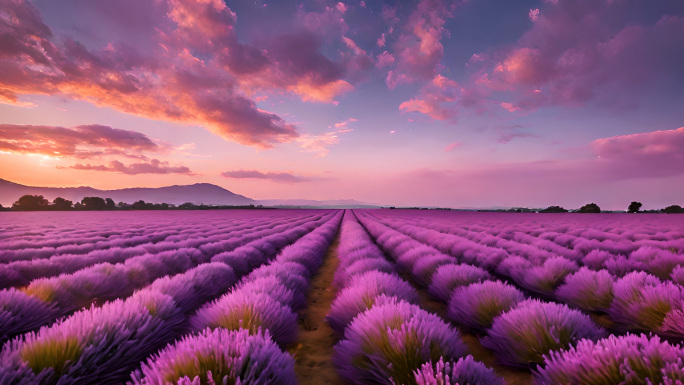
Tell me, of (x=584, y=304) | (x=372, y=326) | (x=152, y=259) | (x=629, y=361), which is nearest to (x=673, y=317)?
(x=584, y=304)

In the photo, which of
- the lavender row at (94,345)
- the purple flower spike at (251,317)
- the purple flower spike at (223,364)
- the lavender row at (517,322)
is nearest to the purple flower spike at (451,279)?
the lavender row at (517,322)

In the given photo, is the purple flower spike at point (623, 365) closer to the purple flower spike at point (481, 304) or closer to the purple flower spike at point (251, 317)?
the purple flower spike at point (481, 304)

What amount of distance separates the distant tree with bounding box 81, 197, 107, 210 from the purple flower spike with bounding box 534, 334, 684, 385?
78.2 meters

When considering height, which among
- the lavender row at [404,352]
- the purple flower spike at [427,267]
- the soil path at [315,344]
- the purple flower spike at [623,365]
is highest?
the purple flower spike at [623,365]

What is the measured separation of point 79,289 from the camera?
10.3 ft

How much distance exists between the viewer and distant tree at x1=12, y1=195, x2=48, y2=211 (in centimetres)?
5072

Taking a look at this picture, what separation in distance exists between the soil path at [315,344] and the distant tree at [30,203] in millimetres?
74392

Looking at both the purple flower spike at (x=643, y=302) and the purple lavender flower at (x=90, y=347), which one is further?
the purple flower spike at (x=643, y=302)

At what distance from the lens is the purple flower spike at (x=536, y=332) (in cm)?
185

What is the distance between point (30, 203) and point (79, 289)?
74.2 m

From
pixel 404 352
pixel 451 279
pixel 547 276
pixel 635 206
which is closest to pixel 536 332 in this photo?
pixel 404 352

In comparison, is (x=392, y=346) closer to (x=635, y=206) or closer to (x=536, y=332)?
(x=536, y=332)

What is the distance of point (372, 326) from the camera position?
1.86 metres

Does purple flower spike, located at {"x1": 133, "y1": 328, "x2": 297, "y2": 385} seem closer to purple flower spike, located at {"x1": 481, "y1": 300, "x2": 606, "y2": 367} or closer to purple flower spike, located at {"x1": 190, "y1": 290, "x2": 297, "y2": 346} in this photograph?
purple flower spike, located at {"x1": 190, "y1": 290, "x2": 297, "y2": 346}
